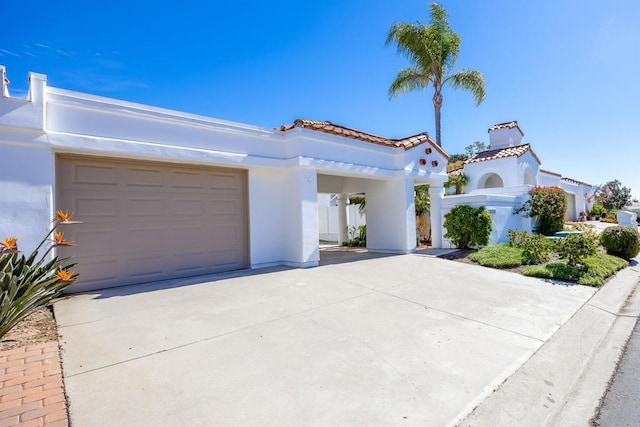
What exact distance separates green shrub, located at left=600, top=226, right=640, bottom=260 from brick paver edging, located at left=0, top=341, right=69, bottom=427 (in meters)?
15.5

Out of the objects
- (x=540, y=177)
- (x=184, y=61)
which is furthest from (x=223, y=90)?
(x=540, y=177)

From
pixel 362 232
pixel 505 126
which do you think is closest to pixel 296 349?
pixel 362 232

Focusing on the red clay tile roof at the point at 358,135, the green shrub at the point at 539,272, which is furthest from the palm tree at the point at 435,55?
the green shrub at the point at 539,272

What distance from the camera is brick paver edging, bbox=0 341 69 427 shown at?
2.45 meters

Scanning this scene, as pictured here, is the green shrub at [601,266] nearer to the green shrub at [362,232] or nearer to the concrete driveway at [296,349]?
the concrete driveway at [296,349]

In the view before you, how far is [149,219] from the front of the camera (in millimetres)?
7297

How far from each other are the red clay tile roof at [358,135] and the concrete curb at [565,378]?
7214mm

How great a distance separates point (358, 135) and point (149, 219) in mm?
6724

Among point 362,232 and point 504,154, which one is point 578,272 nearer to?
point 362,232

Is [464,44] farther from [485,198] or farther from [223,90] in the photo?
[223,90]

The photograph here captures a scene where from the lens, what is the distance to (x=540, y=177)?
2397 cm

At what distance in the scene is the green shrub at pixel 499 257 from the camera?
9391mm

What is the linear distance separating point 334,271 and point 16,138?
7250 millimetres

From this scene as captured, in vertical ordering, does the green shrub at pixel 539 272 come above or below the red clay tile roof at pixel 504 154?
below
